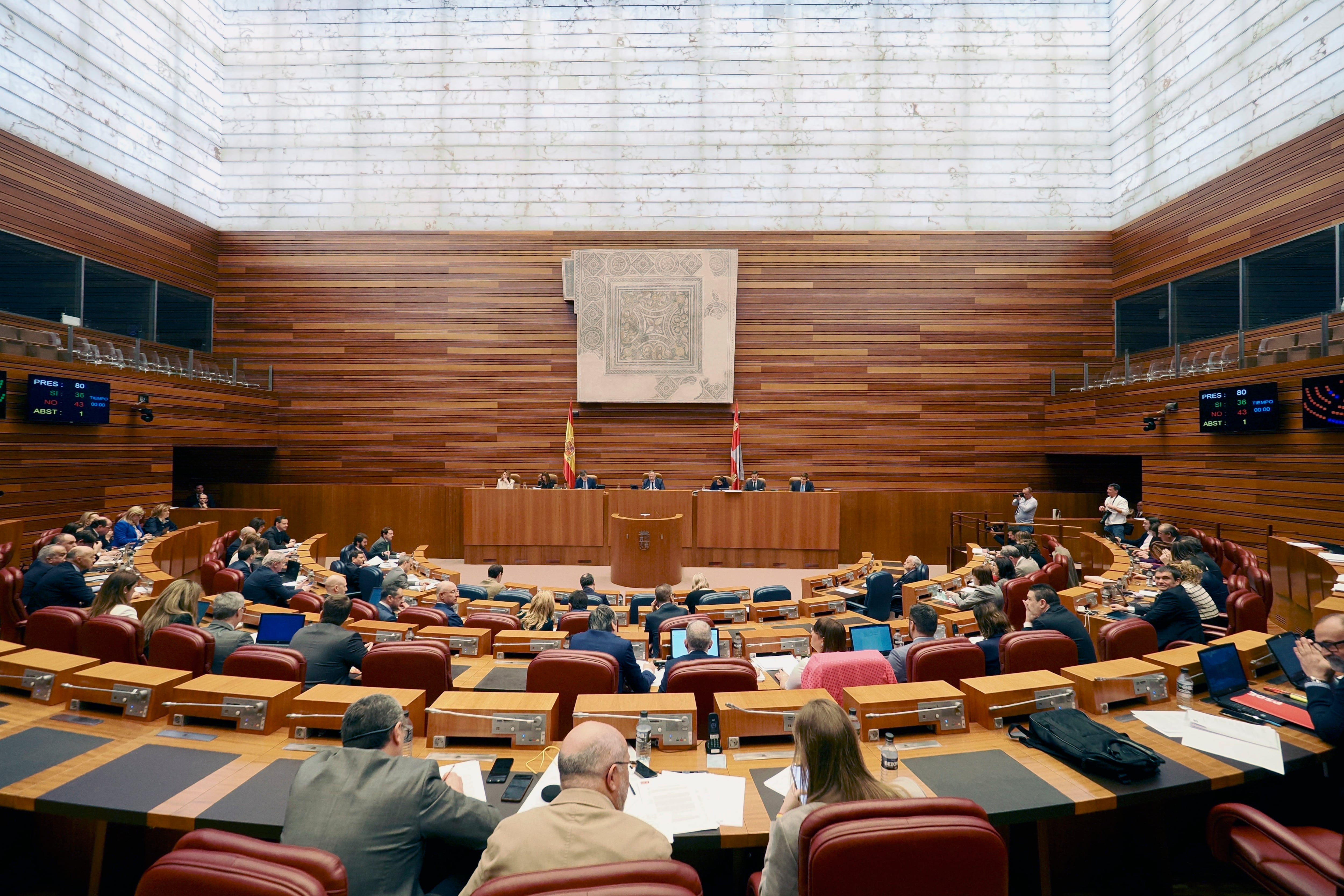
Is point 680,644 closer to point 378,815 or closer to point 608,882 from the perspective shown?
point 378,815

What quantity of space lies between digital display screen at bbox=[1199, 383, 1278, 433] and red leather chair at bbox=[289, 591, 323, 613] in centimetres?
1018

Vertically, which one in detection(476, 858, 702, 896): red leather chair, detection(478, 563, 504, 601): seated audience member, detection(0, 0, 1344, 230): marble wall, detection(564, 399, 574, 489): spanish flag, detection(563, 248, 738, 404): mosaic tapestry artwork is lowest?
detection(478, 563, 504, 601): seated audience member

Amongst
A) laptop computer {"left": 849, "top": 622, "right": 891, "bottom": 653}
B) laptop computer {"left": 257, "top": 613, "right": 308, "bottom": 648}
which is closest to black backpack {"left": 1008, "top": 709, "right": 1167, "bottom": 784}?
laptop computer {"left": 849, "top": 622, "right": 891, "bottom": 653}

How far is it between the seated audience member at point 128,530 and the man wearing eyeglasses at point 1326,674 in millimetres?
10977

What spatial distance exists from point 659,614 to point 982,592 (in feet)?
9.03

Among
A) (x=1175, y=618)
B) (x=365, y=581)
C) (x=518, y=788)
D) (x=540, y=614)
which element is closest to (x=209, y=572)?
(x=365, y=581)

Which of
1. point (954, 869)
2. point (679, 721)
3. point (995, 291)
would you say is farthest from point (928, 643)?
point (995, 291)

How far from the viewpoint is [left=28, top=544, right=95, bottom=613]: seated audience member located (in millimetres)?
4902

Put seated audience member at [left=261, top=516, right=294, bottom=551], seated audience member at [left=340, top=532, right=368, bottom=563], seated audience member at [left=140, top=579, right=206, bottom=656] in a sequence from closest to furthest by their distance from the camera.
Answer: seated audience member at [left=140, top=579, right=206, bottom=656]
seated audience member at [left=340, top=532, right=368, bottom=563]
seated audience member at [left=261, top=516, right=294, bottom=551]

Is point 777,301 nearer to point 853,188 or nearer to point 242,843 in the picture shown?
point 853,188

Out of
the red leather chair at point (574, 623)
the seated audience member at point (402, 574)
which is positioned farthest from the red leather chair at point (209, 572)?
the red leather chair at point (574, 623)

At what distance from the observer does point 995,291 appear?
1208cm

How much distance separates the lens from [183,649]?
3.37 m

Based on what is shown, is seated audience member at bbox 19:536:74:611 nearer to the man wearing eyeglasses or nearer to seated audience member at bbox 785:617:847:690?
seated audience member at bbox 785:617:847:690
